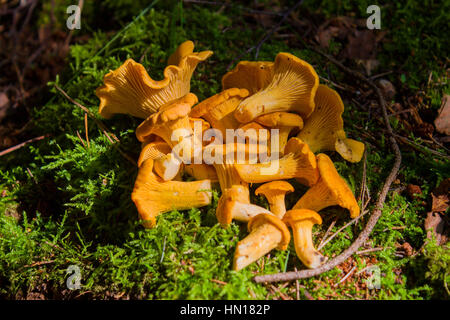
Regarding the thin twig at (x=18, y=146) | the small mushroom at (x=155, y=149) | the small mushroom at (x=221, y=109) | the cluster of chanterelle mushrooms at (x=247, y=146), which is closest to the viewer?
the cluster of chanterelle mushrooms at (x=247, y=146)

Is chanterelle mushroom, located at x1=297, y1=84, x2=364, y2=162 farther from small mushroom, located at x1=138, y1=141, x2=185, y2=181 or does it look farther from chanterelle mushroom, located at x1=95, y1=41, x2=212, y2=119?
small mushroom, located at x1=138, y1=141, x2=185, y2=181

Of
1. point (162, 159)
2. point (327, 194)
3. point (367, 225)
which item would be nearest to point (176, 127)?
point (162, 159)

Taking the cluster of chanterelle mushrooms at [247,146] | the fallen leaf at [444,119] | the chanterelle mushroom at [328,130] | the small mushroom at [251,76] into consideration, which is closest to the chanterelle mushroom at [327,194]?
the cluster of chanterelle mushrooms at [247,146]

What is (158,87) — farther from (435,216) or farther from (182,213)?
(435,216)

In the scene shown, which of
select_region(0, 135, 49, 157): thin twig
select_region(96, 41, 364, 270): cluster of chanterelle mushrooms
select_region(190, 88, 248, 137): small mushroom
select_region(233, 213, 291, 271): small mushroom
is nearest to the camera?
select_region(233, 213, 291, 271): small mushroom

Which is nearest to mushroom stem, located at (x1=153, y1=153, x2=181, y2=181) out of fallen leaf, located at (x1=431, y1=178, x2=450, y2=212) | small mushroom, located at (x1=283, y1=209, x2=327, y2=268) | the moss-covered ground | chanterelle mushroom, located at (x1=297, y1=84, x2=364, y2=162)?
the moss-covered ground

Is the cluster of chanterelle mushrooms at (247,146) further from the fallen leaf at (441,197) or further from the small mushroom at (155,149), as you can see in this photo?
the fallen leaf at (441,197)
